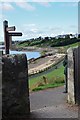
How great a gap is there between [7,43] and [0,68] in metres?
1.48

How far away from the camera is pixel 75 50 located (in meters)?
8.39

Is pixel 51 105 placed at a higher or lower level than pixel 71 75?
lower

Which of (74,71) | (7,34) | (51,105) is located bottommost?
(51,105)

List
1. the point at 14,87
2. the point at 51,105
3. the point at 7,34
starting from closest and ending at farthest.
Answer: the point at 14,87 → the point at 7,34 → the point at 51,105

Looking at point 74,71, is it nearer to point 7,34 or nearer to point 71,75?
point 71,75

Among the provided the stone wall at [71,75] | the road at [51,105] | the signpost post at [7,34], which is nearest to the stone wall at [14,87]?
the road at [51,105]

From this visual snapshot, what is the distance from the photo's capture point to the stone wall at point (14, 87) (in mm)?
6676

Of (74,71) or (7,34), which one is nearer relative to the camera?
(7,34)

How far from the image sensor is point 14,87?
681 centimetres

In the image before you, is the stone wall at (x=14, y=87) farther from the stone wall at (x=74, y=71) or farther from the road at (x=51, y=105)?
the stone wall at (x=74, y=71)

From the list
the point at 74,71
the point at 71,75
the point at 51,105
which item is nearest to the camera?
the point at 74,71

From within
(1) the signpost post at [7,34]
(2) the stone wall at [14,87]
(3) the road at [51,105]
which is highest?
(1) the signpost post at [7,34]

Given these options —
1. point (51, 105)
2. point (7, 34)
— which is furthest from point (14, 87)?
point (51, 105)

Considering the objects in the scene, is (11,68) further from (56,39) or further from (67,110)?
(56,39)
